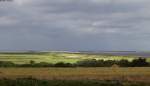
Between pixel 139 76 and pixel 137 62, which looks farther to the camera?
pixel 137 62

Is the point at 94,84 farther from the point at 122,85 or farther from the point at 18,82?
the point at 18,82

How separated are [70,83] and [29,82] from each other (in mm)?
4412

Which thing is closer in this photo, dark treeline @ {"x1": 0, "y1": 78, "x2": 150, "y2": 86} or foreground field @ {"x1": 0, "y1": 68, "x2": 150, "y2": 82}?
dark treeline @ {"x1": 0, "y1": 78, "x2": 150, "y2": 86}

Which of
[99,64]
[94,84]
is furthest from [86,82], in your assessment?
[99,64]

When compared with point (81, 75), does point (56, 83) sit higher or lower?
lower

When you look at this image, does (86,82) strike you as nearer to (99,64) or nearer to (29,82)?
(29,82)

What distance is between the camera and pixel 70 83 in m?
42.6

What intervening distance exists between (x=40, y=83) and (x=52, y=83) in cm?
131

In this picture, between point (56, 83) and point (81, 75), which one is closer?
point (56, 83)

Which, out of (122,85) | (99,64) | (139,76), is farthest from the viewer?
(99,64)

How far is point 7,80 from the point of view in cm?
4338

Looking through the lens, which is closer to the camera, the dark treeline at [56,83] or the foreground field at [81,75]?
the dark treeline at [56,83]

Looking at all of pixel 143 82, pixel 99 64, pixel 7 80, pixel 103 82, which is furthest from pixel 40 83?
pixel 99 64

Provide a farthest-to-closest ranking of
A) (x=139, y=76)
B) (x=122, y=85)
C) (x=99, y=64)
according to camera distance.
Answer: (x=99, y=64) → (x=139, y=76) → (x=122, y=85)
